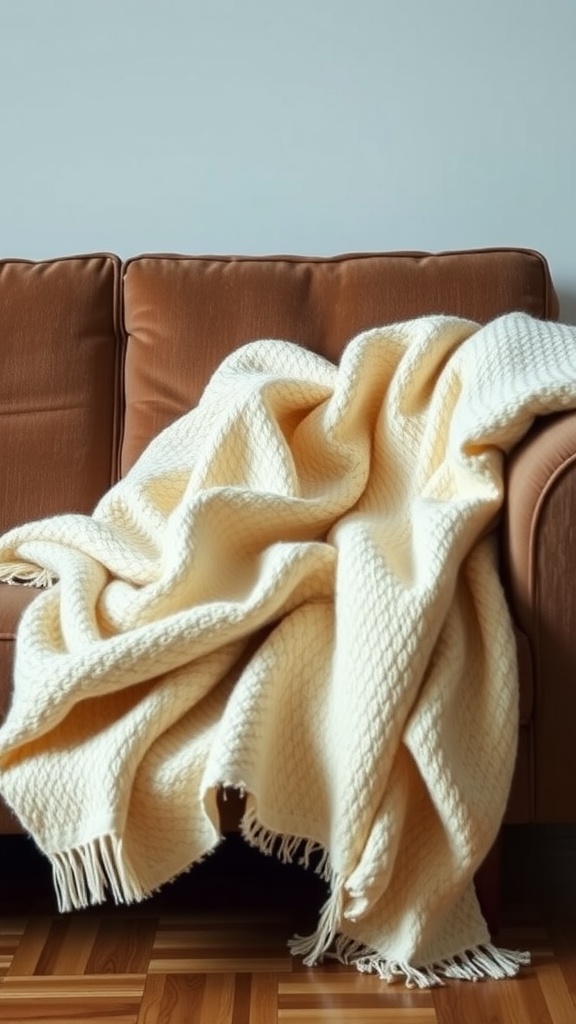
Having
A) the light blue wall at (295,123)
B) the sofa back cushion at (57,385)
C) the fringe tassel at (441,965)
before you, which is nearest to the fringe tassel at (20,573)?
the sofa back cushion at (57,385)

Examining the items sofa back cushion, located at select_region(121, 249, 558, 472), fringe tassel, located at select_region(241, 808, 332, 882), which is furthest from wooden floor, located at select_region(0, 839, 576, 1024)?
sofa back cushion, located at select_region(121, 249, 558, 472)

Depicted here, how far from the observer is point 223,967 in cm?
146

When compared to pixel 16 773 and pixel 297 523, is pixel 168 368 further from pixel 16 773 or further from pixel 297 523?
pixel 16 773

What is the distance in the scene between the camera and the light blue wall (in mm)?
2297

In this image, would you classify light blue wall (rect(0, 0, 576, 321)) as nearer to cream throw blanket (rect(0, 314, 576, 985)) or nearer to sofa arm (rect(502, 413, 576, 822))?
cream throw blanket (rect(0, 314, 576, 985))

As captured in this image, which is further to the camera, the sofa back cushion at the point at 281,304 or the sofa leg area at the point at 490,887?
the sofa back cushion at the point at 281,304

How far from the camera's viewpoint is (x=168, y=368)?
2072 millimetres

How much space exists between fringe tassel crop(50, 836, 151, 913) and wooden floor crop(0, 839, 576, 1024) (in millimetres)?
100

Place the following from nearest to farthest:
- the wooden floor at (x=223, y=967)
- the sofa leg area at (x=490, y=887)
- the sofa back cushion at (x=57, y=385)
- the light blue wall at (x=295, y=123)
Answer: the wooden floor at (x=223, y=967) → the sofa leg area at (x=490, y=887) → the sofa back cushion at (x=57, y=385) → the light blue wall at (x=295, y=123)

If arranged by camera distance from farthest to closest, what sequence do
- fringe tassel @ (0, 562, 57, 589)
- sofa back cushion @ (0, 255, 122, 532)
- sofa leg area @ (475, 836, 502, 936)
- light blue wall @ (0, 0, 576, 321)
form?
light blue wall @ (0, 0, 576, 321) < sofa back cushion @ (0, 255, 122, 532) < fringe tassel @ (0, 562, 57, 589) < sofa leg area @ (475, 836, 502, 936)

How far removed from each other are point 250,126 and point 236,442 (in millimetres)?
812

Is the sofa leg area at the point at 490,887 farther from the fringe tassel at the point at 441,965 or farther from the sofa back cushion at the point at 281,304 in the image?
the sofa back cushion at the point at 281,304

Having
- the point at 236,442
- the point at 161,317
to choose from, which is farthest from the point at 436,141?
the point at 236,442

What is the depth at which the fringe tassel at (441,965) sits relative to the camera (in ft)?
4.62
